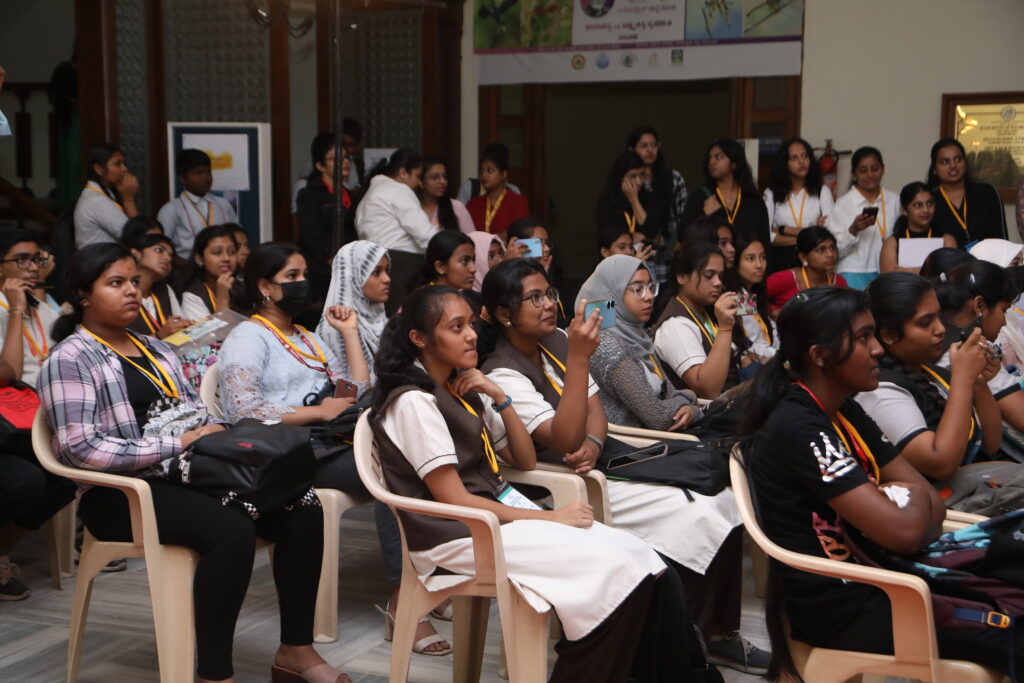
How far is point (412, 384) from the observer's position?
2.54 metres

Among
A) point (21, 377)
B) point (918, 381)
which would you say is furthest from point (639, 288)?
point (21, 377)

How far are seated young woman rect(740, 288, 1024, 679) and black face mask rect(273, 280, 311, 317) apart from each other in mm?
1678

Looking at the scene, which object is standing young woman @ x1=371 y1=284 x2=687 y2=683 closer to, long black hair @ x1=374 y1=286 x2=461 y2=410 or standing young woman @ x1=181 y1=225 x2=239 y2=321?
long black hair @ x1=374 y1=286 x2=461 y2=410

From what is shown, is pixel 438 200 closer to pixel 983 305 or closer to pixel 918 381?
pixel 983 305

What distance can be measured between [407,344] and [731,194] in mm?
3962

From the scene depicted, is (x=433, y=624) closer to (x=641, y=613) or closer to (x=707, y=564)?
(x=707, y=564)

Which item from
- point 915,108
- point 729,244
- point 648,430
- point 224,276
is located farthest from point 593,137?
point 648,430

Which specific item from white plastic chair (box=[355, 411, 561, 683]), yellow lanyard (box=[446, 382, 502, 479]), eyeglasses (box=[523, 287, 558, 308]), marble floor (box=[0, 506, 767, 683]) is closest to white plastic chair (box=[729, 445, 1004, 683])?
white plastic chair (box=[355, 411, 561, 683])

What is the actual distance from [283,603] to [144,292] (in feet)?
6.64

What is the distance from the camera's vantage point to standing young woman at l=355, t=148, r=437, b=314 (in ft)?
18.9

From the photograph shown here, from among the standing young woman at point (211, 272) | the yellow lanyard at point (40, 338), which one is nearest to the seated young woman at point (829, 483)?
the yellow lanyard at point (40, 338)

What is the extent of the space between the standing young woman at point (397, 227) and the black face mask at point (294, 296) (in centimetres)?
228

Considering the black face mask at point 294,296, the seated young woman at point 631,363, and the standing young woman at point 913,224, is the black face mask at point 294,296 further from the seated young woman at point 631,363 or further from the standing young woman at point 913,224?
the standing young woman at point 913,224

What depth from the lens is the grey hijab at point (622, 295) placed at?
3.60 metres
